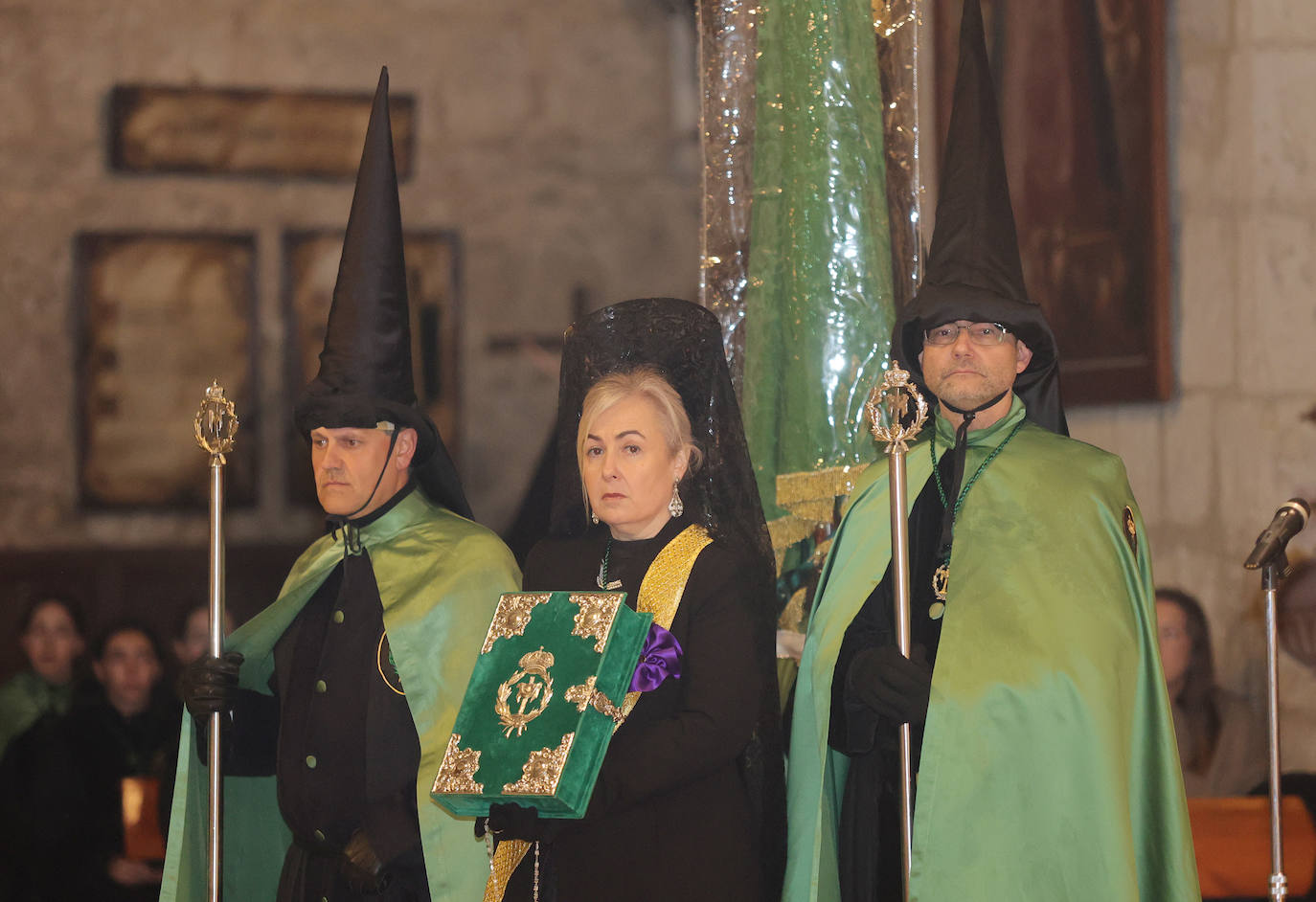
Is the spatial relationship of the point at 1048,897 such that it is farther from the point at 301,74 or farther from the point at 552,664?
the point at 301,74

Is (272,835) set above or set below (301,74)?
below

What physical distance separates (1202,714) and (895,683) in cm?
281

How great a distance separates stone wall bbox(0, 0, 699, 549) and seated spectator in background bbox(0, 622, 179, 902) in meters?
1.42

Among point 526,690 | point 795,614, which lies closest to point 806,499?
point 795,614

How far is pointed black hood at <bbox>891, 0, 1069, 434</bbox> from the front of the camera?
3.17 meters

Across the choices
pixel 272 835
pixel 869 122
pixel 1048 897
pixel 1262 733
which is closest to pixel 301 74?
pixel 869 122

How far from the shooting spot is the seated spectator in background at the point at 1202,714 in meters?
5.21

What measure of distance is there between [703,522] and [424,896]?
1.09 metres

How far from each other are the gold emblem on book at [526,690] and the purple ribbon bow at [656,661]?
0.18m

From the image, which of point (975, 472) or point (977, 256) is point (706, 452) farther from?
point (977, 256)

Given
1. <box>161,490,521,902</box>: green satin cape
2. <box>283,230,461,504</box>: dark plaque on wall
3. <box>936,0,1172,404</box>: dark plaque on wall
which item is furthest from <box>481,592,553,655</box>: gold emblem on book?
<box>283,230,461,504</box>: dark plaque on wall

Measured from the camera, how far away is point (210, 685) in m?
3.41

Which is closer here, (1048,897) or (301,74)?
(1048,897)

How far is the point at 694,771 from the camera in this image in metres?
2.80
